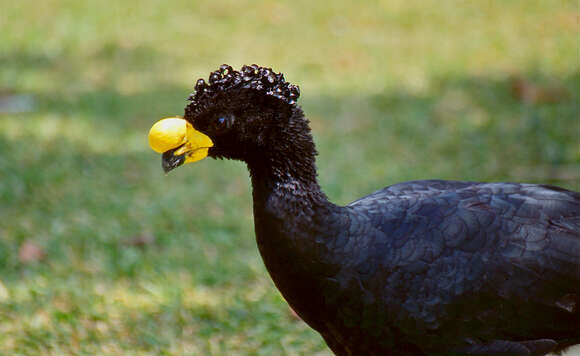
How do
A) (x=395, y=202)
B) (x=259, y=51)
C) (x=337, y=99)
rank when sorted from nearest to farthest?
(x=395, y=202)
(x=337, y=99)
(x=259, y=51)

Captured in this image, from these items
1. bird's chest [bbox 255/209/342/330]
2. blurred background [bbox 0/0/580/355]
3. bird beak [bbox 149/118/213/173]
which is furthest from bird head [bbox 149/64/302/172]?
blurred background [bbox 0/0/580/355]

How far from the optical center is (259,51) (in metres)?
8.55

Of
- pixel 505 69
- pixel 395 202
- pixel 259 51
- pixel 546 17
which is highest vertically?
pixel 259 51

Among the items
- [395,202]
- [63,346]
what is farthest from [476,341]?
[63,346]

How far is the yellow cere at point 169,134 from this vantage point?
2.91 m

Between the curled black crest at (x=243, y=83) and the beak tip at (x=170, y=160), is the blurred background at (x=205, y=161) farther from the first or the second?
the curled black crest at (x=243, y=83)

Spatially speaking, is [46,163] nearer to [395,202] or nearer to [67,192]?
[67,192]

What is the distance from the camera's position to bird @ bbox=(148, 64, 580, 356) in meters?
2.96

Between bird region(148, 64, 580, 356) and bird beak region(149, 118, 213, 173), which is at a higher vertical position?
A: bird beak region(149, 118, 213, 173)

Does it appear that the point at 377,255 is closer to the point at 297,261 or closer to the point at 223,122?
the point at 297,261

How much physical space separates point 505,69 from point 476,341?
17.6ft

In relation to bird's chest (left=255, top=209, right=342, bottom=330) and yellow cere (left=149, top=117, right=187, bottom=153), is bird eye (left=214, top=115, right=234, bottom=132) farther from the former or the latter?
bird's chest (left=255, top=209, right=342, bottom=330)

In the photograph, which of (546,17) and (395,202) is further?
(546,17)

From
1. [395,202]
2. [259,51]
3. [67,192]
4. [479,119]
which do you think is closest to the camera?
[395,202]
